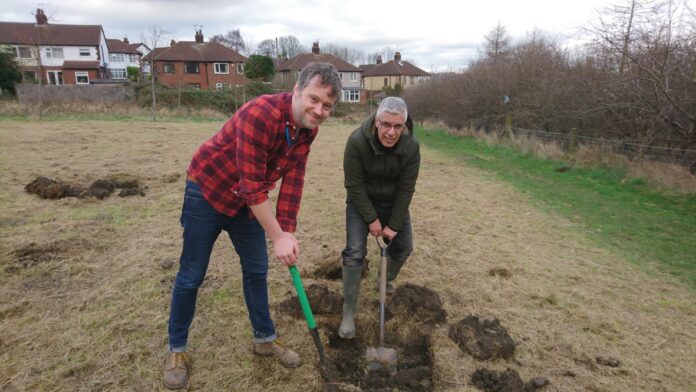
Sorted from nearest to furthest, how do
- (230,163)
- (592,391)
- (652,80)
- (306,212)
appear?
1. (230,163)
2. (592,391)
3. (306,212)
4. (652,80)

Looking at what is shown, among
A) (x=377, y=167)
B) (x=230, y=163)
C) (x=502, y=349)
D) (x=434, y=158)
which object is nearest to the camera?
(x=230, y=163)

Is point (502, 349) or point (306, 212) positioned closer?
point (502, 349)

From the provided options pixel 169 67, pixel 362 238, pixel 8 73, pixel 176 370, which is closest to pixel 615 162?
pixel 362 238

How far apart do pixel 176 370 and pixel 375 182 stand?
6.61 ft

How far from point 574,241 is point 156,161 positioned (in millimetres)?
9221

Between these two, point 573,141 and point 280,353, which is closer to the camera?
point 280,353

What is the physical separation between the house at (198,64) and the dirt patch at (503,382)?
3976cm

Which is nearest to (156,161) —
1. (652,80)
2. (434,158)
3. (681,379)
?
(434,158)

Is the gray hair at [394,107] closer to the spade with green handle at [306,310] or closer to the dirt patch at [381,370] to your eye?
the spade with green handle at [306,310]

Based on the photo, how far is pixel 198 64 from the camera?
39.8m

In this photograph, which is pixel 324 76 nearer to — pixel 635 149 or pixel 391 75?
pixel 635 149

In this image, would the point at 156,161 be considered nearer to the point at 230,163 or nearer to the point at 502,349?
the point at 230,163

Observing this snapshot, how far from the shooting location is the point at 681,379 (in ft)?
9.48

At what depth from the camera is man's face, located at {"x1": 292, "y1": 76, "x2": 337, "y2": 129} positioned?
7.13 ft
